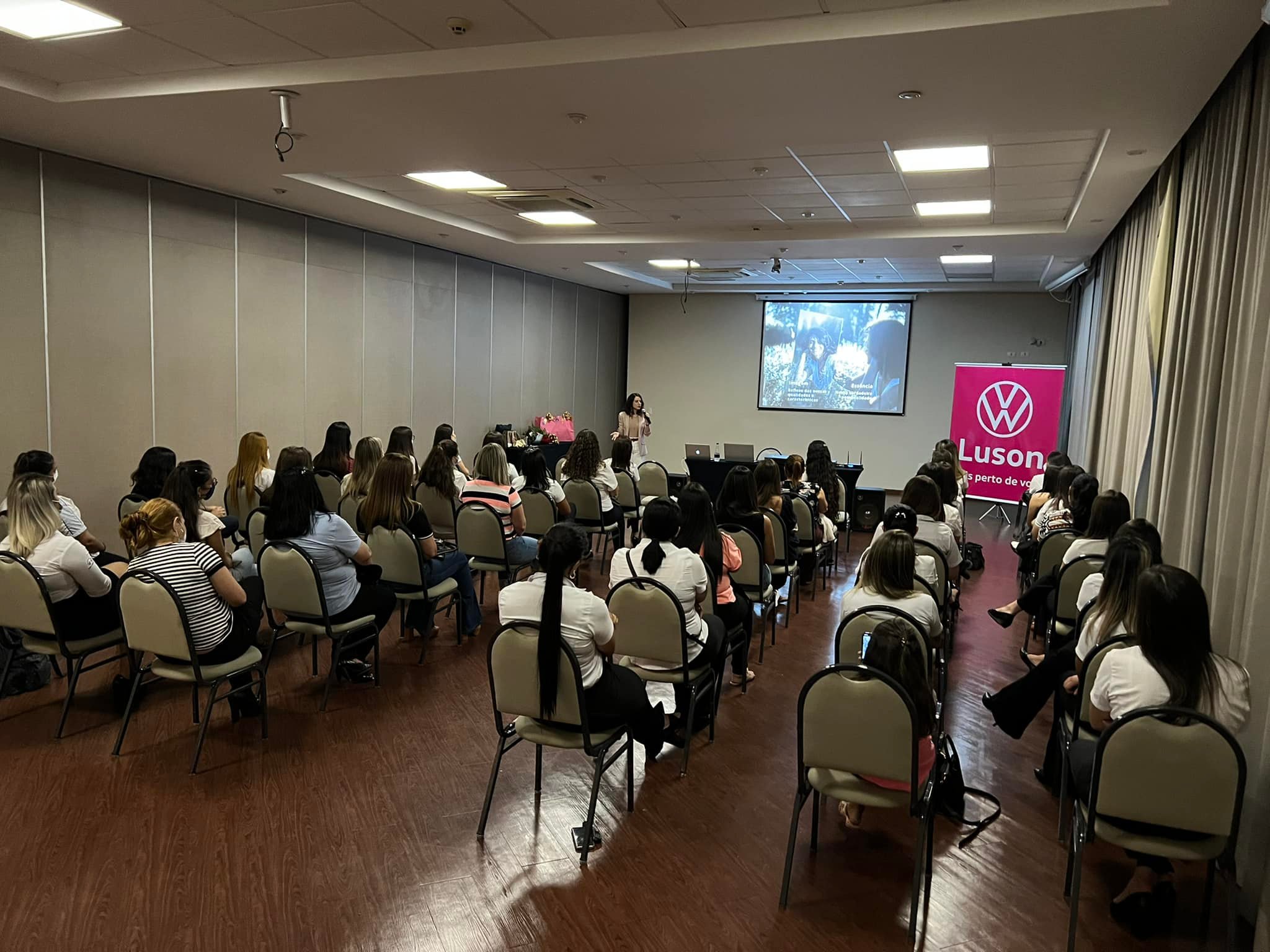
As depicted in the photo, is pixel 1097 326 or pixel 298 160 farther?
pixel 1097 326

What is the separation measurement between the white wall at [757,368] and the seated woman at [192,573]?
12.6 metres

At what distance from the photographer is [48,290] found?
6.57 m

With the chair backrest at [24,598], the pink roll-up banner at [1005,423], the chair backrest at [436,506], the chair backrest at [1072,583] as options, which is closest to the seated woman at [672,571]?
the chair backrest at [1072,583]

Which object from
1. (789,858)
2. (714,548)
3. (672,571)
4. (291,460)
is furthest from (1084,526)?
(291,460)

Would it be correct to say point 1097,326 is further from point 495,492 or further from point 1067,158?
point 495,492

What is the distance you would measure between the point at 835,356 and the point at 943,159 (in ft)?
29.9

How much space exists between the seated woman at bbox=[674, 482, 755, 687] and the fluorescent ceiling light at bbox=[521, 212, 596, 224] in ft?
16.7

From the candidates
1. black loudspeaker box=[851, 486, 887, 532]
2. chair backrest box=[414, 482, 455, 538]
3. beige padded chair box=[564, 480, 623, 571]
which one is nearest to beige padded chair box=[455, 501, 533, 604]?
chair backrest box=[414, 482, 455, 538]

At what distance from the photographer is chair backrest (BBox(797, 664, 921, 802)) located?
111 inches

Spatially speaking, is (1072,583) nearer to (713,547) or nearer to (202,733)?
(713,547)

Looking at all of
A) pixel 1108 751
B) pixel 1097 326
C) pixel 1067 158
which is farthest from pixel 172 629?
pixel 1097 326

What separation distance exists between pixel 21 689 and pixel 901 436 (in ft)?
43.2

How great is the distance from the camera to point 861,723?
2896mm

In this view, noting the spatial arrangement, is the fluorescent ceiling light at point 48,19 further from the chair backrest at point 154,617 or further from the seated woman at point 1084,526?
the seated woman at point 1084,526
